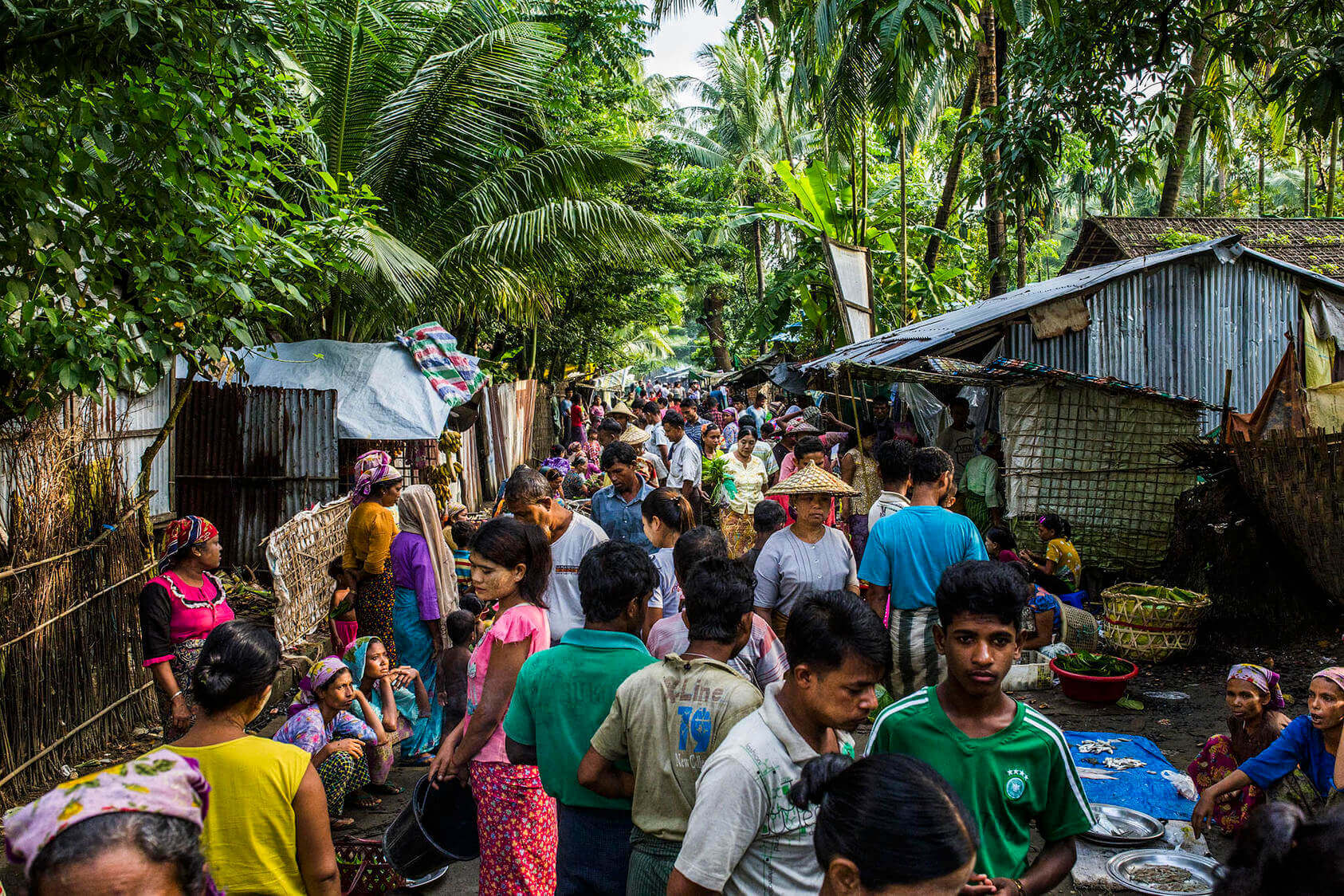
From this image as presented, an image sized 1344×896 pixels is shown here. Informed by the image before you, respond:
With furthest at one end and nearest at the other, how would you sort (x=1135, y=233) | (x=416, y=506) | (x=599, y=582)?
(x=1135, y=233) < (x=416, y=506) < (x=599, y=582)

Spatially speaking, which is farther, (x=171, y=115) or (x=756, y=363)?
(x=756, y=363)

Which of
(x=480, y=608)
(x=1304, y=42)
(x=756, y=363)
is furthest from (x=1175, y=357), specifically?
(x=756, y=363)

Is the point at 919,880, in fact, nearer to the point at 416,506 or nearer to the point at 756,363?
the point at 416,506

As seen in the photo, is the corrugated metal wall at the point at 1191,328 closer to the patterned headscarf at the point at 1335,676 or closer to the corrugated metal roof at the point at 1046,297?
the corrugated metal roof at the point at 1046,297

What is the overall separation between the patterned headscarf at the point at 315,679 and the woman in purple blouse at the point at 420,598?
30.4 inches

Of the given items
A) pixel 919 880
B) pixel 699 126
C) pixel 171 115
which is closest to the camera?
pixel 919 880

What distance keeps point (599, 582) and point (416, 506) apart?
10.5ft

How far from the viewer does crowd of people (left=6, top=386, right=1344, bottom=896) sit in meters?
1.62

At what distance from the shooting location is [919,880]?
1583mm

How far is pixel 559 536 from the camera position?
4953 mm

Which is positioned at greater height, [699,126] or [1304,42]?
[699,126]

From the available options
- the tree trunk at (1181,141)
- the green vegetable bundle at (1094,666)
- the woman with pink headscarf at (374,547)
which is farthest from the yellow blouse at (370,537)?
the tree trunk at (1181,141)

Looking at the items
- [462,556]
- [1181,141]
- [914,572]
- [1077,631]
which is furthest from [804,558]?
[1181,141]

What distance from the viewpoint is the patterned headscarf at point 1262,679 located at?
4.66 meters
